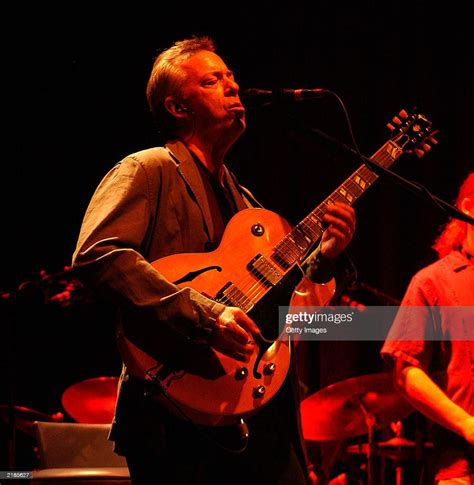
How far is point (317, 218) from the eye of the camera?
257cm

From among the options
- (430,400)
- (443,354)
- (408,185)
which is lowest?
(430,400)

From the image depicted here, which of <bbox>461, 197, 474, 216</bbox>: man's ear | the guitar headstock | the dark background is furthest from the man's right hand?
the dark background

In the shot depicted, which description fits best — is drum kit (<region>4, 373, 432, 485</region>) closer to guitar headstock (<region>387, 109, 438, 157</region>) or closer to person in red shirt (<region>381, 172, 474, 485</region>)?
person in red shirt (<region>381, 172, 474, 485</region>)

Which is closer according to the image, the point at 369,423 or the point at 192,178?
the point at 192,178

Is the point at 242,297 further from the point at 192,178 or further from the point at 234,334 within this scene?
the point at 192,178

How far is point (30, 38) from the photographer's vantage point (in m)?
5.61

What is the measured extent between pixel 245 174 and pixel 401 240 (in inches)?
48.3

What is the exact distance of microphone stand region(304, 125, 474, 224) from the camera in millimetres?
2465

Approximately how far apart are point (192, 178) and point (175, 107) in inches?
15.1

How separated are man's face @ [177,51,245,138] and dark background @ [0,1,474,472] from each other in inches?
103

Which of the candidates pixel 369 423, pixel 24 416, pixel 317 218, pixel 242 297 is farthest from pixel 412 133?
pixel 24 416

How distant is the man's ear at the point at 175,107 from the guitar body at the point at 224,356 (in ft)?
1.66

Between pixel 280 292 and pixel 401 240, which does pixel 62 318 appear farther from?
pixel 280 292

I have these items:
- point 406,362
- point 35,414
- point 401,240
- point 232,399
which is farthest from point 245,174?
point 232,399
